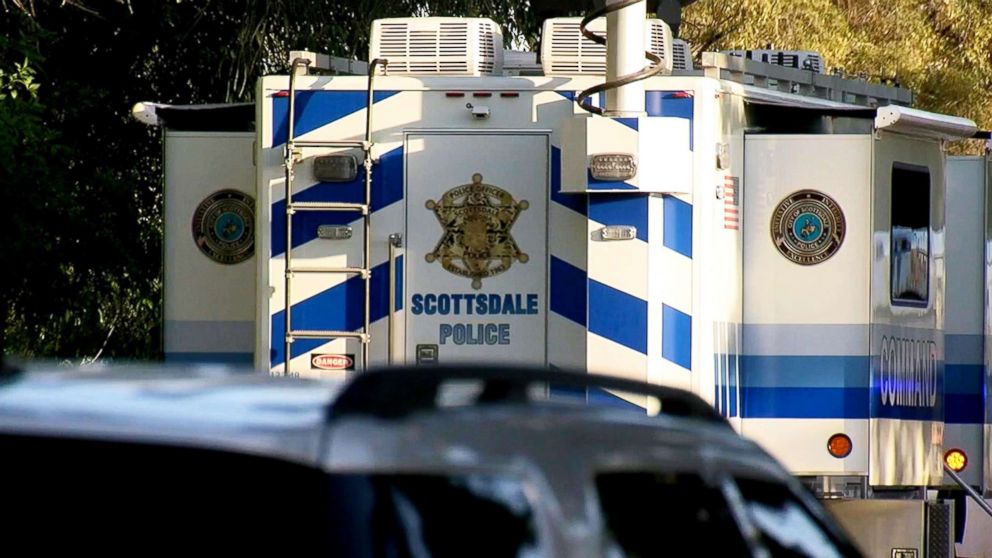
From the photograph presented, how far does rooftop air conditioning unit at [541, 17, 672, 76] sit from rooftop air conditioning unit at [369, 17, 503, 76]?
0.94ft

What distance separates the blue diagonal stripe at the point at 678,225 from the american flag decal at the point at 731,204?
443 millimetres

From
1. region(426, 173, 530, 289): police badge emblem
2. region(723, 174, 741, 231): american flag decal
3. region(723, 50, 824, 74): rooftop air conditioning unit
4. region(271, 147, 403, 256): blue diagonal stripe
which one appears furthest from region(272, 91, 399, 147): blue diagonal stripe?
region(723, 50, 824, 74): rooftop air conditioning unit

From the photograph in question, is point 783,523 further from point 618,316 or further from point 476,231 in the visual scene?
point 476,231

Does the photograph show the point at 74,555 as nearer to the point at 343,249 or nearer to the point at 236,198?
the point at 343,249

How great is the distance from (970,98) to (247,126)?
780 inches

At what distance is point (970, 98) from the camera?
2889cm

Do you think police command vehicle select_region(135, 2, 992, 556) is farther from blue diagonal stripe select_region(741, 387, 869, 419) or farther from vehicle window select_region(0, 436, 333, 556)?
vehicle window select_region(0, 436, 333, 556)

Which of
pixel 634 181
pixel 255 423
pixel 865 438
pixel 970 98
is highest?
pixel 970 98

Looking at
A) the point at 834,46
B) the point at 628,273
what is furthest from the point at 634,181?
the point at 834,46

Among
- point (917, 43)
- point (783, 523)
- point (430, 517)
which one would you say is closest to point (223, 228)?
point (783, 523)

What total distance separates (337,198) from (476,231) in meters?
0.67

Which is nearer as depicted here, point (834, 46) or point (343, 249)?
point (343, 249)

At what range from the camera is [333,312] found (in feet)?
30.7

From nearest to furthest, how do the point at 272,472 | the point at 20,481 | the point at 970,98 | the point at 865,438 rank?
the point at 272,472
the point at 20,481
the point at 865,438
the point at 970,98
